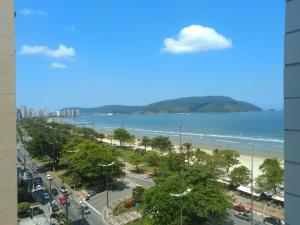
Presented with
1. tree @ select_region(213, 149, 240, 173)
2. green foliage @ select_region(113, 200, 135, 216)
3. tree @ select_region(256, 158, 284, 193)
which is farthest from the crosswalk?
tree @ select_region(256, 158, 284, 193)

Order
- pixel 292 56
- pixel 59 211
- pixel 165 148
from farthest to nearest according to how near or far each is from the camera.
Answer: pixel 165 148 < pixel 59 211 < pixel 292 56

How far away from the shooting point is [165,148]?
71.7 meters

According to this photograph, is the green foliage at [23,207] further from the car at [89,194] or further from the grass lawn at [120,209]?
the car at [89,194]

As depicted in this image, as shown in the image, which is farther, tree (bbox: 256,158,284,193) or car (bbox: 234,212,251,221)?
tree (bbox: 256,158,284,193)

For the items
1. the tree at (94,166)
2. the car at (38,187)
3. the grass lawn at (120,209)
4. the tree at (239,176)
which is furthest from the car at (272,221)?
the car at (38,187)

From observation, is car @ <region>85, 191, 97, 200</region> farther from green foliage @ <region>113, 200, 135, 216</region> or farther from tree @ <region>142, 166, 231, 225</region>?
tree @ <region>142, 166, 231, 225</region>

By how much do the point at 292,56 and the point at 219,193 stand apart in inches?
953

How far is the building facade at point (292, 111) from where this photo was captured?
4703 mm

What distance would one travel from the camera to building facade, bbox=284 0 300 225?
15.4 feet

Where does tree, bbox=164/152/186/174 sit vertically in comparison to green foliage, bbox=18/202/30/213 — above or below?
above

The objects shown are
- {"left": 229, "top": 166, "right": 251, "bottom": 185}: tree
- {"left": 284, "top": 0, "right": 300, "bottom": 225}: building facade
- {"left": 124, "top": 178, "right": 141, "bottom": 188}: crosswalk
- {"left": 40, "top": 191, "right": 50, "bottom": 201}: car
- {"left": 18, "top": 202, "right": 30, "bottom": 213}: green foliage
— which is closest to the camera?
{"left": 284, "top": 0, "right": 300, "bottom": 225}: building facade

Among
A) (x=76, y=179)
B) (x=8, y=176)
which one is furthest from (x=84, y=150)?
(x=8, y=176)

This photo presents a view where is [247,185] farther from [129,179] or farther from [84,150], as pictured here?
[84,150]

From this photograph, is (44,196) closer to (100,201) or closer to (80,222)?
(100,201)
